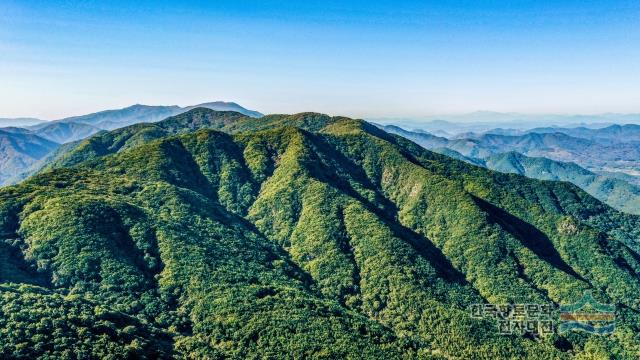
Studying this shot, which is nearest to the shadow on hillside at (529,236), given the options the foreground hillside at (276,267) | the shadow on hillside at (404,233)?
the foreground hillside at (276,267)

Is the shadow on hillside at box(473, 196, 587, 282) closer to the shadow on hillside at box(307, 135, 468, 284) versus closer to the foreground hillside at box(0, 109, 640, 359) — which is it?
the foreground hillside at box(0, 109, 640, 359)

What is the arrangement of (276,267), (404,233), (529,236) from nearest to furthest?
1. (276,267)
2. (404,233)
3. (529,236)

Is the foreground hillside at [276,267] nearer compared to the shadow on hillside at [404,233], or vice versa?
the foreground hillside at [276,267]

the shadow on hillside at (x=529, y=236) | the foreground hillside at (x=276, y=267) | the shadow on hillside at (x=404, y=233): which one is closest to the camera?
the foreground hillside at (x=276, y=267)

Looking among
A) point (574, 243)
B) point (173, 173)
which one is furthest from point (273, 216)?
point (574, 243)

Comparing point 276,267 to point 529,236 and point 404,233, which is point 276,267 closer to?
point 404,233

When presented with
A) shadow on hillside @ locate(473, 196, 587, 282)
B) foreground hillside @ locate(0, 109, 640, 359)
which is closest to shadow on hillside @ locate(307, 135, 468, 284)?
foreground hillside @ locate(0, 109, 640, 359)

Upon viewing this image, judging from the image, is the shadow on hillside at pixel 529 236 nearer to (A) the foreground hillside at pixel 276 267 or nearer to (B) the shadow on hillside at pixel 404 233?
(A) the foreground hillside at pixel 276 267

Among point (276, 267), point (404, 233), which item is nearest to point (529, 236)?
point (404, 233)

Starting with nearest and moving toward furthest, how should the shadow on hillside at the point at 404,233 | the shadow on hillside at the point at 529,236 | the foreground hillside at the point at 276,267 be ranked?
the foreground hillside at the point at 276,267, the shadow on hillside at the point at 404,233, the shadow on hillside at the point at 529,236
